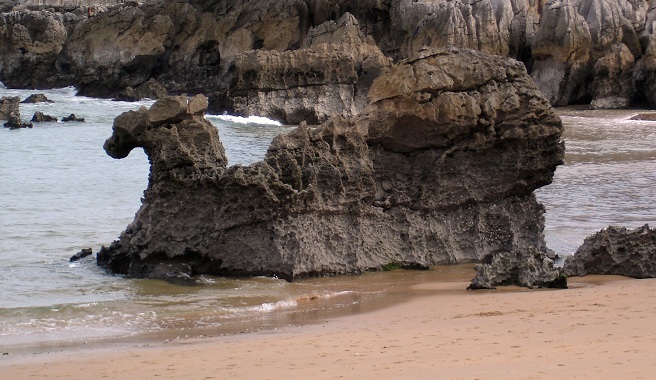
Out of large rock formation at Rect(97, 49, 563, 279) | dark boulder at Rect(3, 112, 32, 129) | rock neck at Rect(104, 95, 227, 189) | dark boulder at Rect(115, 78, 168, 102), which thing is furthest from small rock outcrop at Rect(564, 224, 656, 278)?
dark boulder at Rect(115, 78, 168, 102)

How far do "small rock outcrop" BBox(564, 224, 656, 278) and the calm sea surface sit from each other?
1474 mm

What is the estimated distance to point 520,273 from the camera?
891 cm

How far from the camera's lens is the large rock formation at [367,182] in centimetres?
973

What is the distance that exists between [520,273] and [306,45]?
29845mm

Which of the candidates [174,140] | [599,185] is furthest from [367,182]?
[599,185]

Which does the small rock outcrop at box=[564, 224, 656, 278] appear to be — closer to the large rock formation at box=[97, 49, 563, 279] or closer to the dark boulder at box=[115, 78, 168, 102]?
the large rock formation at box=[97, 49, 563, 279]

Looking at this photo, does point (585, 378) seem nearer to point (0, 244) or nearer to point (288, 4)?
point (0, 244)

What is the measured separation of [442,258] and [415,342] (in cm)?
424

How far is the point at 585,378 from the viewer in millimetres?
4656

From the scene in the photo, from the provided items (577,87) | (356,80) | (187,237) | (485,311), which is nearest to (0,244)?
(187,237)

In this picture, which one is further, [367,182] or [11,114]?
[11,114]

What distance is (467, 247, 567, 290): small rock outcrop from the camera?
877cm

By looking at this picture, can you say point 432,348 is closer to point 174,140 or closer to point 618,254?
point 618,254

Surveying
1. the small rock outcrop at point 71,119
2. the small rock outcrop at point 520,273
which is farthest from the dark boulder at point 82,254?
the small rock outcrop at point 71,119
